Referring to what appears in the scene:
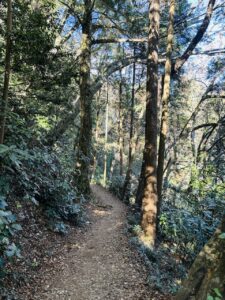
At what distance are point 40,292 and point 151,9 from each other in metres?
7.65

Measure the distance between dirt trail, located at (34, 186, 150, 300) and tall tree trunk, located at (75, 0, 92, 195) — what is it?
12.1ft

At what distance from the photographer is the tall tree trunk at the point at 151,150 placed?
8.36 meters

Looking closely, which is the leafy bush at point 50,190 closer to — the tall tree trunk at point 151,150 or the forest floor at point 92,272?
the forest floor at point 92,272

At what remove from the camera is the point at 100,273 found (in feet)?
19.9

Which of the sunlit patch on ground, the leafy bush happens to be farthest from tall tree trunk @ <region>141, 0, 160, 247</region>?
the sunlit patch on ground

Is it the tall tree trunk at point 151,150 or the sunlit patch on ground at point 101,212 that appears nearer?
the tall tree trunk at point 151,150

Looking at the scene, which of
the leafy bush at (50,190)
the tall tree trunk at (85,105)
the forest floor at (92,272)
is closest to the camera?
the forest floor at (92,272)

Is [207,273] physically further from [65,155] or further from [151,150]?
[65,155]

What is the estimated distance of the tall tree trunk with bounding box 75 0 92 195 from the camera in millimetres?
11672

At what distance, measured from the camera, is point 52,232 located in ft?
25.0

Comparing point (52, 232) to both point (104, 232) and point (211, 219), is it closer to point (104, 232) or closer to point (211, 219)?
point (104, 232)

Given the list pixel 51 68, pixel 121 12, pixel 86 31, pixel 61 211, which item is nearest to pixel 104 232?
pixel 61 211

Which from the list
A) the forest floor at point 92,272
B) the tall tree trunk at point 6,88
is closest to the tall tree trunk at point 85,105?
the forest floor at point 92,272

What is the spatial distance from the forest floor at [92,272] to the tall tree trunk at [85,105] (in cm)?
363
